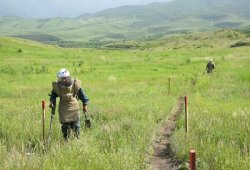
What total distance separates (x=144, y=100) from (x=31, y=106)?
223 inches

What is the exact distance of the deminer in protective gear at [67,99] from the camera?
1295 cm

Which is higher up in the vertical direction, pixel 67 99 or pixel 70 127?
pixel 67 99

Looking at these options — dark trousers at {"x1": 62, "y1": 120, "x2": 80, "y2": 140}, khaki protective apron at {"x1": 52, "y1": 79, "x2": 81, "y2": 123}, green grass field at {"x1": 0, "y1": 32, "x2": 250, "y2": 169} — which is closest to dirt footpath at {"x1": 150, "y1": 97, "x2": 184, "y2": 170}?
green grass field at {"x1": 0, "y1": 32, "x2": 250, "y2": 169}

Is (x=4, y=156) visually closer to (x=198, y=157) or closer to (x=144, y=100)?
(x=198, y=157)

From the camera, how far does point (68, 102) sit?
13352 millimetres

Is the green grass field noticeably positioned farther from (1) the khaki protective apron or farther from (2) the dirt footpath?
(1) the khaki protective apron

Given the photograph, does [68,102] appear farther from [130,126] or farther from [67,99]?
[130,126]

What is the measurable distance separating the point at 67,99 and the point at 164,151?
3164mm

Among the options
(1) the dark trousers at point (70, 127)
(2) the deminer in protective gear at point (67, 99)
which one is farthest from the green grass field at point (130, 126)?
(2) the deminer in protective gear at point (67, 99)

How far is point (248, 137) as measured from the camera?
1270 centimetres

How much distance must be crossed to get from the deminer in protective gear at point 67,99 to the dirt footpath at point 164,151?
2.46 metres

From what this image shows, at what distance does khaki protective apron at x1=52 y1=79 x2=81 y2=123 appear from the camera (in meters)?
13.1

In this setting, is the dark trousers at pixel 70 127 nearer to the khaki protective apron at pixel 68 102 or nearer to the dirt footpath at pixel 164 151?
the khaki protective apron at pixel 68 102

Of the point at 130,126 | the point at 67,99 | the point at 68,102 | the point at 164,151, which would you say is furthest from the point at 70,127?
the point at 164,151
